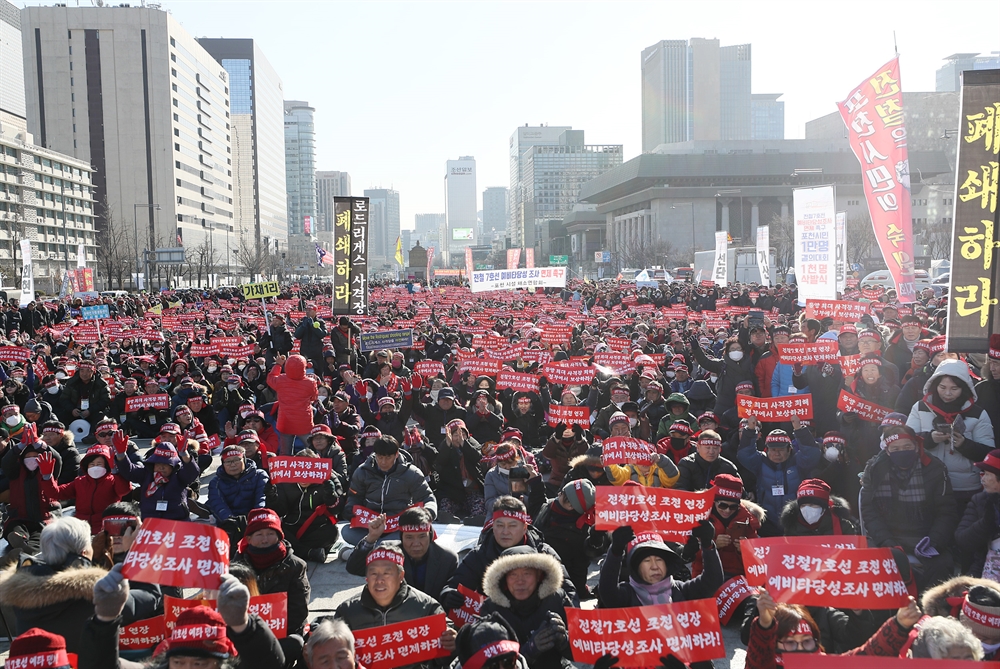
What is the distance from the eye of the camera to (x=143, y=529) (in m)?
4.99

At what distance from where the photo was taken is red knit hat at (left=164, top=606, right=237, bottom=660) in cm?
377

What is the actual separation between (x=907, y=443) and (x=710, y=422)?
261 cm

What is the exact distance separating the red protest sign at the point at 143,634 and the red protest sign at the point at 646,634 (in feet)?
7.91

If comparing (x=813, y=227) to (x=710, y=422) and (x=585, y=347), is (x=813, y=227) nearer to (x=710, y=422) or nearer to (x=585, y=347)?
(x=585, y=347)

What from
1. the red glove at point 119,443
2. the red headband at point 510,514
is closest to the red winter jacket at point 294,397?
the red glove at point 119,443

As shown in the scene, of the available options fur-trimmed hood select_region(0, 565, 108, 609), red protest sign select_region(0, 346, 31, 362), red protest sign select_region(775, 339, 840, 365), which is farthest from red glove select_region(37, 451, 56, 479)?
red protest sign select_region(0, 346, 31, 362)

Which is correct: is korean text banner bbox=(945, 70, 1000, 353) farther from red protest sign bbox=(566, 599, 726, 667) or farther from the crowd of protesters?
red protest sign bbox=(566, 599, 726, 667)

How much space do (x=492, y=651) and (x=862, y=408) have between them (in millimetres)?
6074

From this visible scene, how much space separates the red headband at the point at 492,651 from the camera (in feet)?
13.1

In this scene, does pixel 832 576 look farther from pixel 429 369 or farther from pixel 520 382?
pixel 429 369

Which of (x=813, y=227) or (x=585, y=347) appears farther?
(x=585, y=347)

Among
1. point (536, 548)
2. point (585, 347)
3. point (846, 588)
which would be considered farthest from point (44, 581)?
point (585, 347)

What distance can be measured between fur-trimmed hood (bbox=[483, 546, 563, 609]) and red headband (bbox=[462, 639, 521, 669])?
661 mm

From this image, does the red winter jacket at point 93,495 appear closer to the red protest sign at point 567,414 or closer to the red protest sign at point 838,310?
the red protest sign at point 567,414
